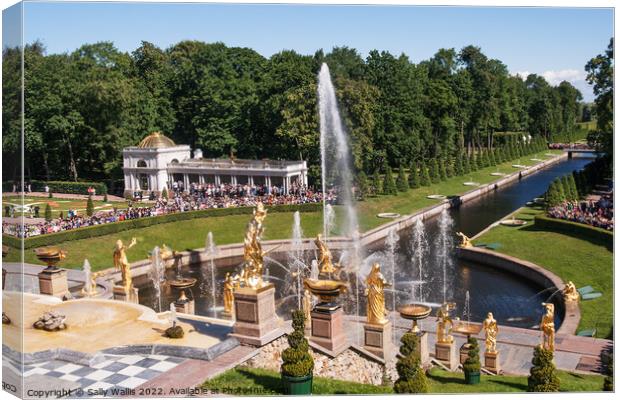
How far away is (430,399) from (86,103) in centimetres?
5143

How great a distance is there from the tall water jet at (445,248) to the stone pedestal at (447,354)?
31.4ft

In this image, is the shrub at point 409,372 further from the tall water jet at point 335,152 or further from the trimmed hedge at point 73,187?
Result: the trimmed hedge at point 73,187

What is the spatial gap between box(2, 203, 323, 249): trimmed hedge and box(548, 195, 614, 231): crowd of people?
16662 mm

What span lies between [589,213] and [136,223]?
92.3 ft

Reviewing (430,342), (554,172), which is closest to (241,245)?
(430,342)

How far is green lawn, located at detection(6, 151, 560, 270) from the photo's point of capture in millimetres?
42375

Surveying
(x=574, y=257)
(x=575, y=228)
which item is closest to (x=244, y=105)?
(x=575, y=228)

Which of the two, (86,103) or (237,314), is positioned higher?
(86,103)

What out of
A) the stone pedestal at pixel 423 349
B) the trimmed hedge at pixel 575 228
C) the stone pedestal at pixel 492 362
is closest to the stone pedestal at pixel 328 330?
the stone pedestal at pixel 423 349

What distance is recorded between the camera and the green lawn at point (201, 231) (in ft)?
139

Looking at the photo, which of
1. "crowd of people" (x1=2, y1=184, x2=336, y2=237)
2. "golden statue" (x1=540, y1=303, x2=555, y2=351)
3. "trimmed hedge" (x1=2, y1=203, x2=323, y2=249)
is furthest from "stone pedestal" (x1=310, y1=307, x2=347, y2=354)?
"crowd of people" (x1=2, y1=184, x2=336, y2=237)

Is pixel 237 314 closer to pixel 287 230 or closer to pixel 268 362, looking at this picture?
pixel 268 362

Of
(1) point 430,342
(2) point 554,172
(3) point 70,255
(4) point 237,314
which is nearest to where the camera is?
(4) point 237,314

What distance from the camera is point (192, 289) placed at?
123ft
